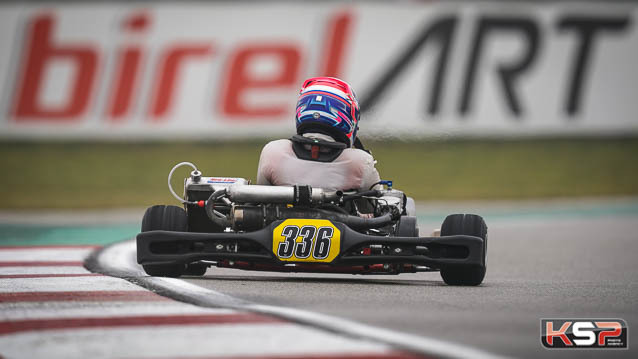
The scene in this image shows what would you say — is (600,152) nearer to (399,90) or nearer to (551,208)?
(399,90)

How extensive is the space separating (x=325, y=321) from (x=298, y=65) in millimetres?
22448

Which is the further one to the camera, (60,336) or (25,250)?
(25,250)

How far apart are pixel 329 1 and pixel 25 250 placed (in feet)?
62.2

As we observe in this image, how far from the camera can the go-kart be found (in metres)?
7.56

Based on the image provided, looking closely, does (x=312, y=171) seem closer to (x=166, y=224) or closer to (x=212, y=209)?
(x=212, y=209)

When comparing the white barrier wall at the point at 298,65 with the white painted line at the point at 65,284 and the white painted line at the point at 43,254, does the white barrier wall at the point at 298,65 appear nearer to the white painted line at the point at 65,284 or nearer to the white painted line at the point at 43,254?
the white painted line at the point at 43,254

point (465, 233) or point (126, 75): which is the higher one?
point (126, 75)

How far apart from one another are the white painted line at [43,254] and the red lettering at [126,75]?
16.2 metres

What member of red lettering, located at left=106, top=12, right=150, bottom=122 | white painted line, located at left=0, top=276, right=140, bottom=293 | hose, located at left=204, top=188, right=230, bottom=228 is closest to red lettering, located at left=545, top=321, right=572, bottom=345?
white painted line, located at left=0, top=276, right=140, bottom=293

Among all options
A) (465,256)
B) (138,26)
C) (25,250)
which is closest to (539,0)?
(138,26)

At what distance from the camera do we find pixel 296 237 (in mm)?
7531

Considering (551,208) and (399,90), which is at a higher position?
(399,90)

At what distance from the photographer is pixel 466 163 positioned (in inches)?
1051

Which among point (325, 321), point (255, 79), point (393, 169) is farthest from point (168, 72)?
point (325, 321)
